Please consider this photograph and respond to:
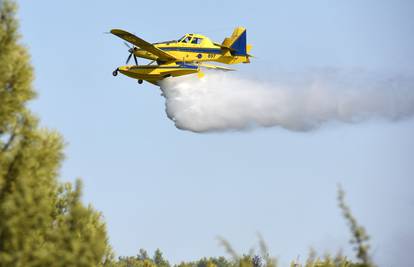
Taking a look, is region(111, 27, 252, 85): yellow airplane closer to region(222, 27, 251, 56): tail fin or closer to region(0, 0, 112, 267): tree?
region(222, 27, 251, 56): tail fin

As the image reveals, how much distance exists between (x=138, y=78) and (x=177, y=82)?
472 cm

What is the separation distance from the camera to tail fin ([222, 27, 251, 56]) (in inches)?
1916

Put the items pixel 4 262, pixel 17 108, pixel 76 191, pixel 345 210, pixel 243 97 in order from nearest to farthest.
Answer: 1. pixel 345 210
2. pixel 4 262
3. pixel 76 191
4. pixel 17 108
5. pixel 243 97

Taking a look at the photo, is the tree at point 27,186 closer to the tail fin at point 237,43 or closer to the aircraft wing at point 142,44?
the aircraft wing at point 142,44

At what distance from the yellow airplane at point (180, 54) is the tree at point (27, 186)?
25048mm

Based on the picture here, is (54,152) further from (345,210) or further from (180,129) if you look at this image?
(180,129)

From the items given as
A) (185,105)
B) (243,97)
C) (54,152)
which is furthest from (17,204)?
(243,97)

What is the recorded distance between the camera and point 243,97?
55.4 meters

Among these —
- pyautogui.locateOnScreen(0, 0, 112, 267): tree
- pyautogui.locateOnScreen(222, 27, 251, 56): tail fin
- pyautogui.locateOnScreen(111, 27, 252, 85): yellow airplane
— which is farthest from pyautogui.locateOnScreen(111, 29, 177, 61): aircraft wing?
pyautogui.locateOnScreen(0, 0, 112, 267): tree

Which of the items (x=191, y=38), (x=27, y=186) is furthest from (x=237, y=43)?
(x=27, y=186)

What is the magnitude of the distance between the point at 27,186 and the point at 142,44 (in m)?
30.2

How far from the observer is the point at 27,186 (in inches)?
735

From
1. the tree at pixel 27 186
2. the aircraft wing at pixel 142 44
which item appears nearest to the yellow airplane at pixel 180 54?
the aircraft wing at pixel 142 44

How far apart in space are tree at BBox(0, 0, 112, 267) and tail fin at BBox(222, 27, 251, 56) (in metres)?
27.5
